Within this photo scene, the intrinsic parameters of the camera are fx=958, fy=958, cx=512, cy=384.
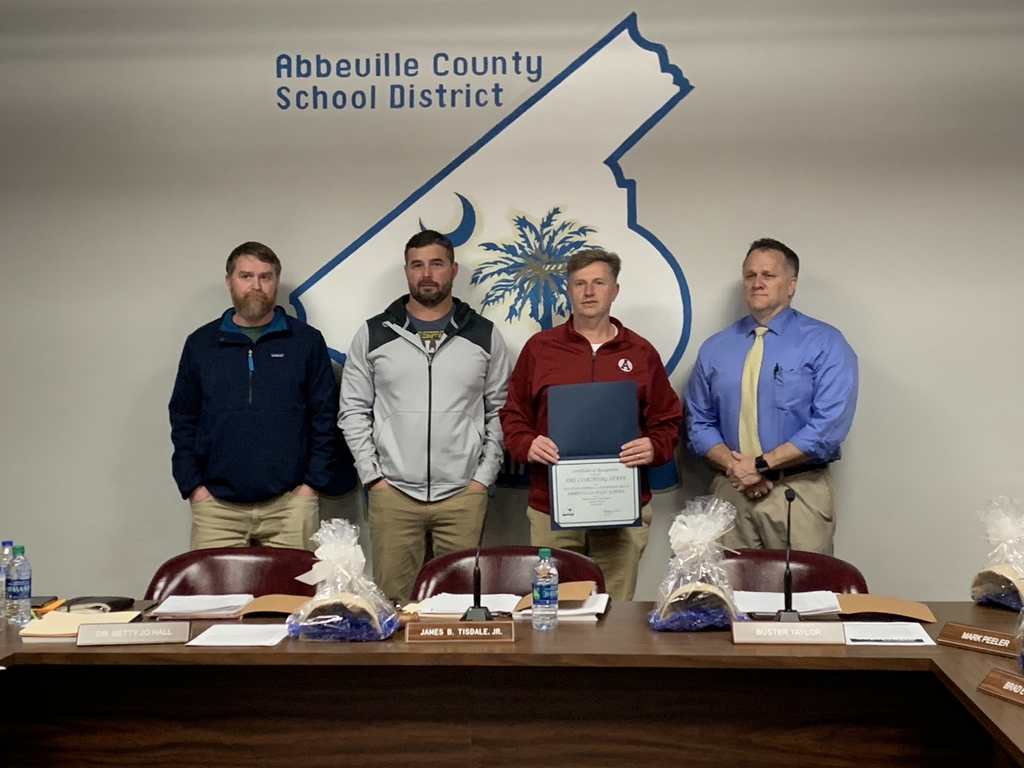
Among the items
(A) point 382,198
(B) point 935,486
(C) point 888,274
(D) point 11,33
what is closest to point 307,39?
(A) point 382,198

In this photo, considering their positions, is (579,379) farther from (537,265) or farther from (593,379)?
(537,265)

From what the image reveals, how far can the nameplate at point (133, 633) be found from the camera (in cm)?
203

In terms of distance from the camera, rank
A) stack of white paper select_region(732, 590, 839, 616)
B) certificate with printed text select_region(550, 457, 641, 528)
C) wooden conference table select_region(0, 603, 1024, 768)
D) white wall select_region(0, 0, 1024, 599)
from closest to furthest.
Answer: wooden conference table select_region(0, 603, 1024, 768)
stack of white paper select_region(732, 590, 839, 616)
certificate with printed text select_region(550, 457, 641, 528)
white wall select_region(0, 0, 1024, 599)

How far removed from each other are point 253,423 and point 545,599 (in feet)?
6.28

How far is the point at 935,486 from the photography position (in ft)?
13.3

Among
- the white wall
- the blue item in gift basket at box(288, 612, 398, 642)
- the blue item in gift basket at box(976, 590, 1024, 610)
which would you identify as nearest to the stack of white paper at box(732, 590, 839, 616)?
the blue item in gift basket at box(976, 590, 1024, 610)

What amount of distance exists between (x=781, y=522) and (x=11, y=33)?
392 centimetres

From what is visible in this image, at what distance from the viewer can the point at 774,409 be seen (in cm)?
368

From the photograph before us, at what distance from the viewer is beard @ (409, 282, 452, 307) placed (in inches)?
150

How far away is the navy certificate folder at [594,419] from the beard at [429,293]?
2.26 feet

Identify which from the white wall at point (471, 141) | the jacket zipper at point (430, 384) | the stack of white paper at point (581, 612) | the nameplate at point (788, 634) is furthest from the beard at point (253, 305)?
the nameplate at point (788, 634)

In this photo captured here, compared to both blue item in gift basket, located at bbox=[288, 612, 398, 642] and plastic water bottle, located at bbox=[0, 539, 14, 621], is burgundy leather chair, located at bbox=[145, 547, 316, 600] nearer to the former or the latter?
plastic water bottle, located at bbox=[0, 539, 14, 621]

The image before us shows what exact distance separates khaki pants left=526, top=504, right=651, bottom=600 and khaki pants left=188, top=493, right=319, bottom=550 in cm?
92

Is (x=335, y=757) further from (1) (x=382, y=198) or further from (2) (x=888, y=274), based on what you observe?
(2) (x=888, y=274)
